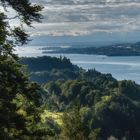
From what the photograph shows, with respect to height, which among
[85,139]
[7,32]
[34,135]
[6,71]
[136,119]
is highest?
[7,32]

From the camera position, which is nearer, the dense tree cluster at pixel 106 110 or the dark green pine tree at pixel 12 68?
the dark green pine tree at pixel 12 68

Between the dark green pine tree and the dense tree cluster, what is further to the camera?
the dense tree cluster

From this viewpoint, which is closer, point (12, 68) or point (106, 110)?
point (12, 68)

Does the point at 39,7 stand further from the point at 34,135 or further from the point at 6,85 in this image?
the point at 34,135

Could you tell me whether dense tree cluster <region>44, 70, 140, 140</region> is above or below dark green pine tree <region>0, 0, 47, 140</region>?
below

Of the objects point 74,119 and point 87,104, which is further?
point 87,104

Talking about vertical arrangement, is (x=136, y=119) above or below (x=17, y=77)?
below

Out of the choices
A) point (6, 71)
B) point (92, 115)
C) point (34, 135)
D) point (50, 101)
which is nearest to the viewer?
point (6, 71)

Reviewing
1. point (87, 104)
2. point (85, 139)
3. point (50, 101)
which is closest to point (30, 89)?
point (85, 139)

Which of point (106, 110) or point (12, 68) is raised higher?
point (12, 68)

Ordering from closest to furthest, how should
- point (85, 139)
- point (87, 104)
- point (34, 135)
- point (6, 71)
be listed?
point (6, 71)
point (34, 135)
point (85, 139)
point (87, 104)

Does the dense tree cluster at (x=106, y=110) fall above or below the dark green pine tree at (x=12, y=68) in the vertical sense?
below
